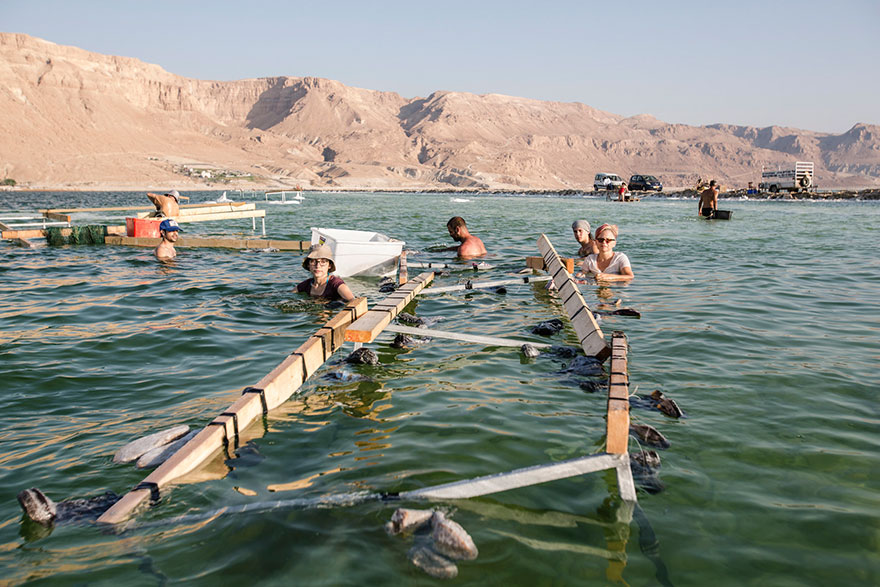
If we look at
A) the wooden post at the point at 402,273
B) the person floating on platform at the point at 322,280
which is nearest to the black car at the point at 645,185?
the wooden post at the point at 402,273

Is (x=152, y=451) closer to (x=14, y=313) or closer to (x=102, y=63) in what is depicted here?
(x=14, y=313)

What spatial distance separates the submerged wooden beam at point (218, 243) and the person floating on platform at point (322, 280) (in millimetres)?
7660

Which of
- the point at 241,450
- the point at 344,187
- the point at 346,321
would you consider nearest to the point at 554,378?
the point at 346,321

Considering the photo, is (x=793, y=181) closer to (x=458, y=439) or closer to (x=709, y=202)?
(x=709, y=202)

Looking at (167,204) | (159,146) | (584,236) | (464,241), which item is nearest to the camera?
(584,236)

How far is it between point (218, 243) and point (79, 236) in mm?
5269

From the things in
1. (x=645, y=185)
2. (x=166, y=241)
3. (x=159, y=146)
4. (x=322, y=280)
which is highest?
(x=159, y=146)

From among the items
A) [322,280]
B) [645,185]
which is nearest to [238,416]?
[322,280]

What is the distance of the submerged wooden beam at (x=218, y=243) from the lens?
1844 cm

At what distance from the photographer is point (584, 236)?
13430mm

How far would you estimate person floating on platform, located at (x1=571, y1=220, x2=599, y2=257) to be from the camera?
1308 cm

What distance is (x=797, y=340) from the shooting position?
8.31 metres

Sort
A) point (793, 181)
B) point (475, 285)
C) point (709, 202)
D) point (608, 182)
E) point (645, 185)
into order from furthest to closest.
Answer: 1. point (608, 182)
2. point (645, 185)
3. point (793, 181)
4. point (709, 202)
5. point (475, 285)

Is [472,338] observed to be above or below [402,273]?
below
